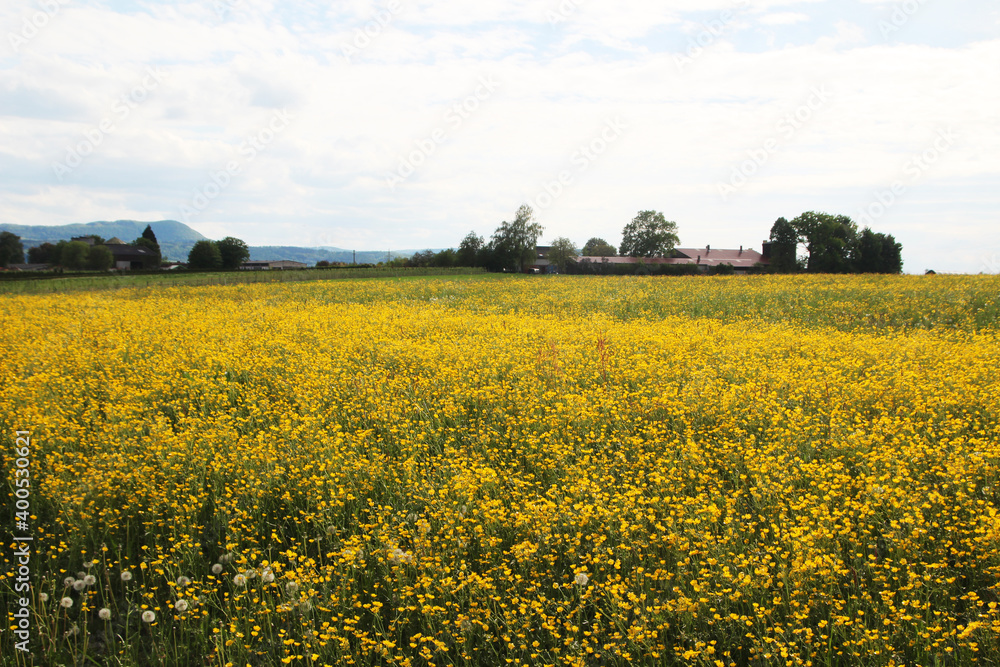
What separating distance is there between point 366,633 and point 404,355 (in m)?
7.16

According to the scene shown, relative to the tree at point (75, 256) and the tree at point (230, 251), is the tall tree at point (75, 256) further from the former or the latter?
the tree at point (230, 251)

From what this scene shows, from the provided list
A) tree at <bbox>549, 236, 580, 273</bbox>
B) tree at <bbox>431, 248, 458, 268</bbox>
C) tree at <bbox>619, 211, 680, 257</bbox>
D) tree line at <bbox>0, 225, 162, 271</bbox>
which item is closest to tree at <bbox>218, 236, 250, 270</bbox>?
tree line at <bbox>0, 225, 162, 271</bbox>

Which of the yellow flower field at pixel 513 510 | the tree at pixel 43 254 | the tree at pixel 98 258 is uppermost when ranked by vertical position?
the tree at pixel 43 254

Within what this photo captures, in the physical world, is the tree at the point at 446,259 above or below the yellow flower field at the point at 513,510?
above

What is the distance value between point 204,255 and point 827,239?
102 meters

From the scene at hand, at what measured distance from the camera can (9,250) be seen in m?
102

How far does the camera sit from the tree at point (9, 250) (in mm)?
100750

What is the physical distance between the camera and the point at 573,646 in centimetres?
326

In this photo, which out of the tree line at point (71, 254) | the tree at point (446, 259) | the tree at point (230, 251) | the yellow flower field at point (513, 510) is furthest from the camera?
the tree at point (230, 251)

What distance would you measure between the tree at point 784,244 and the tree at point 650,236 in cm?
2499

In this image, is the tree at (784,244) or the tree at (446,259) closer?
the tree at (784,244)

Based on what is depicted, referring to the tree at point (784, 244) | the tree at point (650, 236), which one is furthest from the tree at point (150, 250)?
the tree at point (784, 244)

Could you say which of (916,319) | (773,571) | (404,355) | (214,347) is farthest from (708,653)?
(916,319)

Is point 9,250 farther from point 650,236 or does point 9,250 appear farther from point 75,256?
point 650,236
